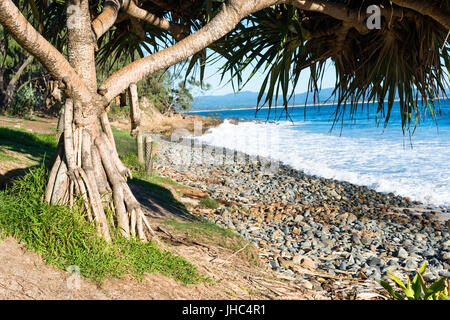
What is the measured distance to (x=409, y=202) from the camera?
10453mm

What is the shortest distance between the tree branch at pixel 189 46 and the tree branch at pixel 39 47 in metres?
0.21

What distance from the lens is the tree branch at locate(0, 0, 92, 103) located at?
2498 millimetres

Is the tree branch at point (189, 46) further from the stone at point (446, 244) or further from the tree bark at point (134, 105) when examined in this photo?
the stone at point (446, 244)

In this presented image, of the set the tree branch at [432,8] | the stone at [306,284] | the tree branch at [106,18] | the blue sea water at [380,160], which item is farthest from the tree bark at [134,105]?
the blue sea water at [380,160]

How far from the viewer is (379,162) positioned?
16984 mm

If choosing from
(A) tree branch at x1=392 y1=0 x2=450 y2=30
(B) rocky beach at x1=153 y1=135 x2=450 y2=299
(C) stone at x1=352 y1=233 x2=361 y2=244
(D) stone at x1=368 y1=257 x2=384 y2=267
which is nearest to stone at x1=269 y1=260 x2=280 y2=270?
(B) rocky beach at x1=153 y1=135 x2=450 y2=299

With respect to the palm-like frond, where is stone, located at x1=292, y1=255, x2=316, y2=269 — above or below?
below

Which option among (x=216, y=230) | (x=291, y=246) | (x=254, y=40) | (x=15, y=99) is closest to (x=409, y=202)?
(x=291, y=246)

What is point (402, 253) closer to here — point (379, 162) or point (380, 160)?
point (379, 162)

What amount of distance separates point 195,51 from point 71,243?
1868 millimetres

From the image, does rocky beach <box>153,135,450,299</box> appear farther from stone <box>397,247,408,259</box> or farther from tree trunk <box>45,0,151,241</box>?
tree trunk <box>45,0,151,241</box>

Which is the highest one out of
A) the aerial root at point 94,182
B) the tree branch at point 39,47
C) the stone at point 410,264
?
the tree branch at point 39,47

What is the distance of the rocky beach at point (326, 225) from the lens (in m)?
5.18

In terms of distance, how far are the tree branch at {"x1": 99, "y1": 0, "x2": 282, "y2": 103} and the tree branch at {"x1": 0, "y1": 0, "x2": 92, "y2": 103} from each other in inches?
8.2
